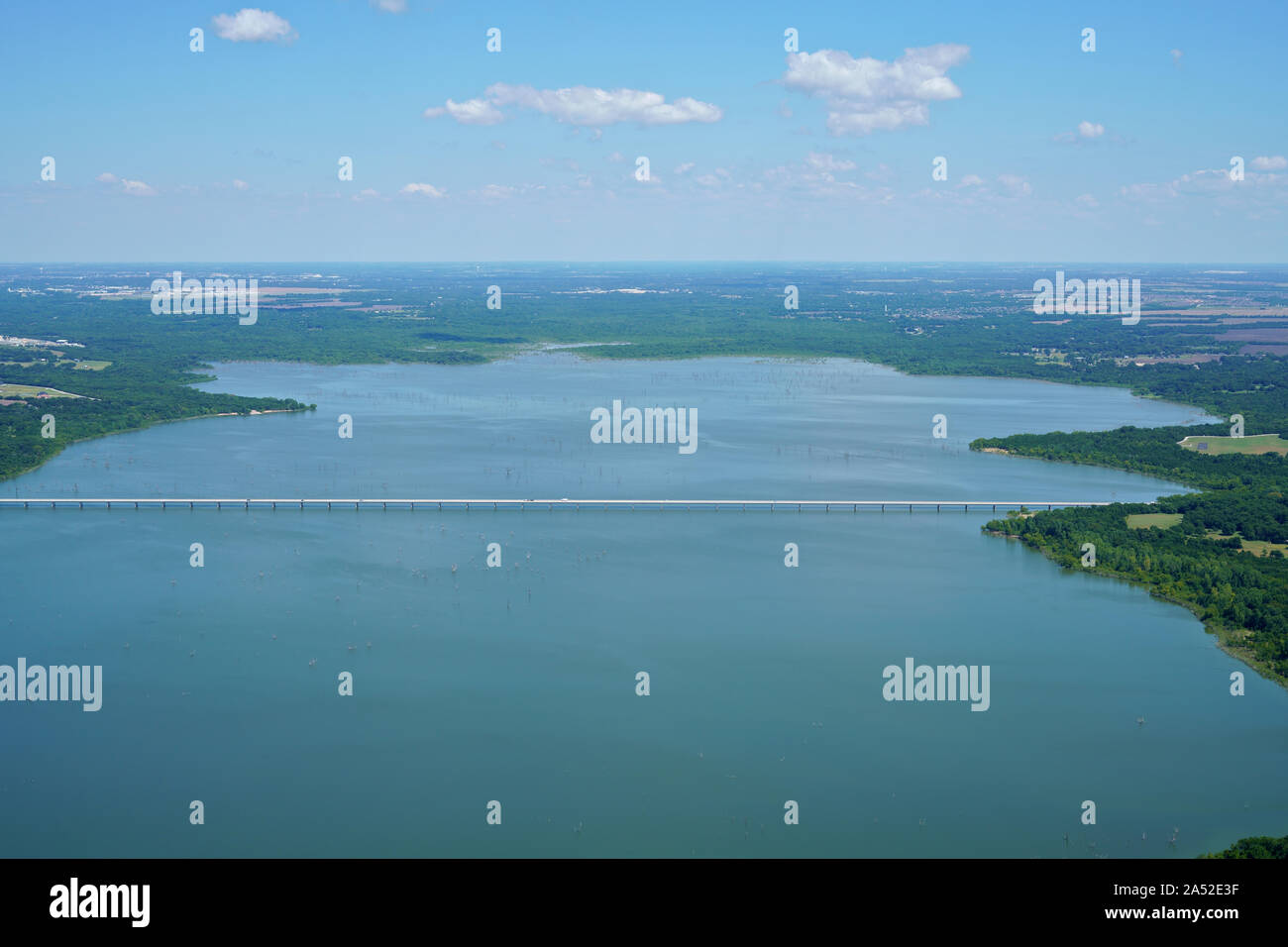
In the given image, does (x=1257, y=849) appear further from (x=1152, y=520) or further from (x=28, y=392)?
(x=28, y=392)

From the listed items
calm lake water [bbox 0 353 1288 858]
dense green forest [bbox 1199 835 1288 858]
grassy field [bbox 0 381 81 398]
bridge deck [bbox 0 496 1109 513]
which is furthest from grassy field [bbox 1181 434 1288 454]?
grassy field [bbox 0 381 81 398]

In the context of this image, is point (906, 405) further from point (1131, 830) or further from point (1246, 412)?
point (1131, 830)

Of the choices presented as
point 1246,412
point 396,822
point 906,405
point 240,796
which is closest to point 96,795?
point 240,796

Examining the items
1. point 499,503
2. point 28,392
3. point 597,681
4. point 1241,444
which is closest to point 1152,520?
point 1241,444

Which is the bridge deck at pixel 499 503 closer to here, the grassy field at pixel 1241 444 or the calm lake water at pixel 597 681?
the calm lake water at pixel 597 681

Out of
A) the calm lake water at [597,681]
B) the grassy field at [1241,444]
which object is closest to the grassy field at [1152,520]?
the calm lake water at [597,681]
